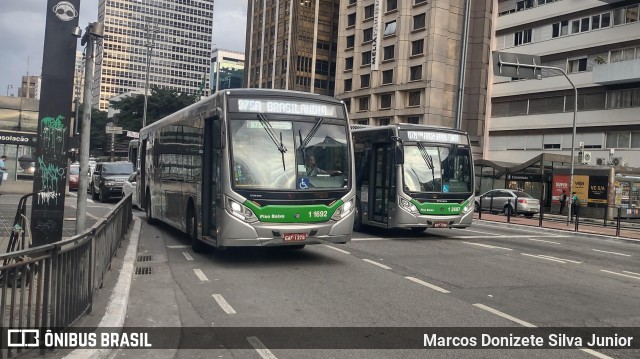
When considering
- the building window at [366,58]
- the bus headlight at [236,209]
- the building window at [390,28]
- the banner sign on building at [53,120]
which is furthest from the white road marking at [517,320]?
the building window at [366,58]

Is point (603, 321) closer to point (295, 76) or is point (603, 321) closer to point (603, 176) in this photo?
point (603, 176)

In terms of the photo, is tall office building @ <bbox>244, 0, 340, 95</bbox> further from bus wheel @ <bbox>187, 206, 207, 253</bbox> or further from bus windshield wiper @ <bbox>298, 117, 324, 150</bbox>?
bus windshield wiper @ <bbox>298, 117, 324, 150</bbox>

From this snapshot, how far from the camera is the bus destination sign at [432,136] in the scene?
1566 cm

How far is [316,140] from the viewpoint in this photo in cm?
1075

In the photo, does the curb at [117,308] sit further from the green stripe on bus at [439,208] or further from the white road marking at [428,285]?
the green stripe on bus at [439,208]

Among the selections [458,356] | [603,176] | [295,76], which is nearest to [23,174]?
[458,356]

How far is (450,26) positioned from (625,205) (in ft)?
118

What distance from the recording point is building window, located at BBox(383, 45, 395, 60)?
67.6 metres

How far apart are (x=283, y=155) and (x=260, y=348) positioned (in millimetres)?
5077

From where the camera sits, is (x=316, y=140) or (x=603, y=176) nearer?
(x=316, y=140)

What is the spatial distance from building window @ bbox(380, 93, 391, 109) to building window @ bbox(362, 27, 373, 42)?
28.4 feet

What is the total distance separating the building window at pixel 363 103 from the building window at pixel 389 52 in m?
5.69

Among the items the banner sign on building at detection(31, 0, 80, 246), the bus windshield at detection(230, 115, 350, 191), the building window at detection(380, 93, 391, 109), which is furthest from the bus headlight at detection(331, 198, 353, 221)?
the building window at detection(380, 93, 391, 109)

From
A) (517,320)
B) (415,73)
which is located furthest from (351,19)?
(517,320)
